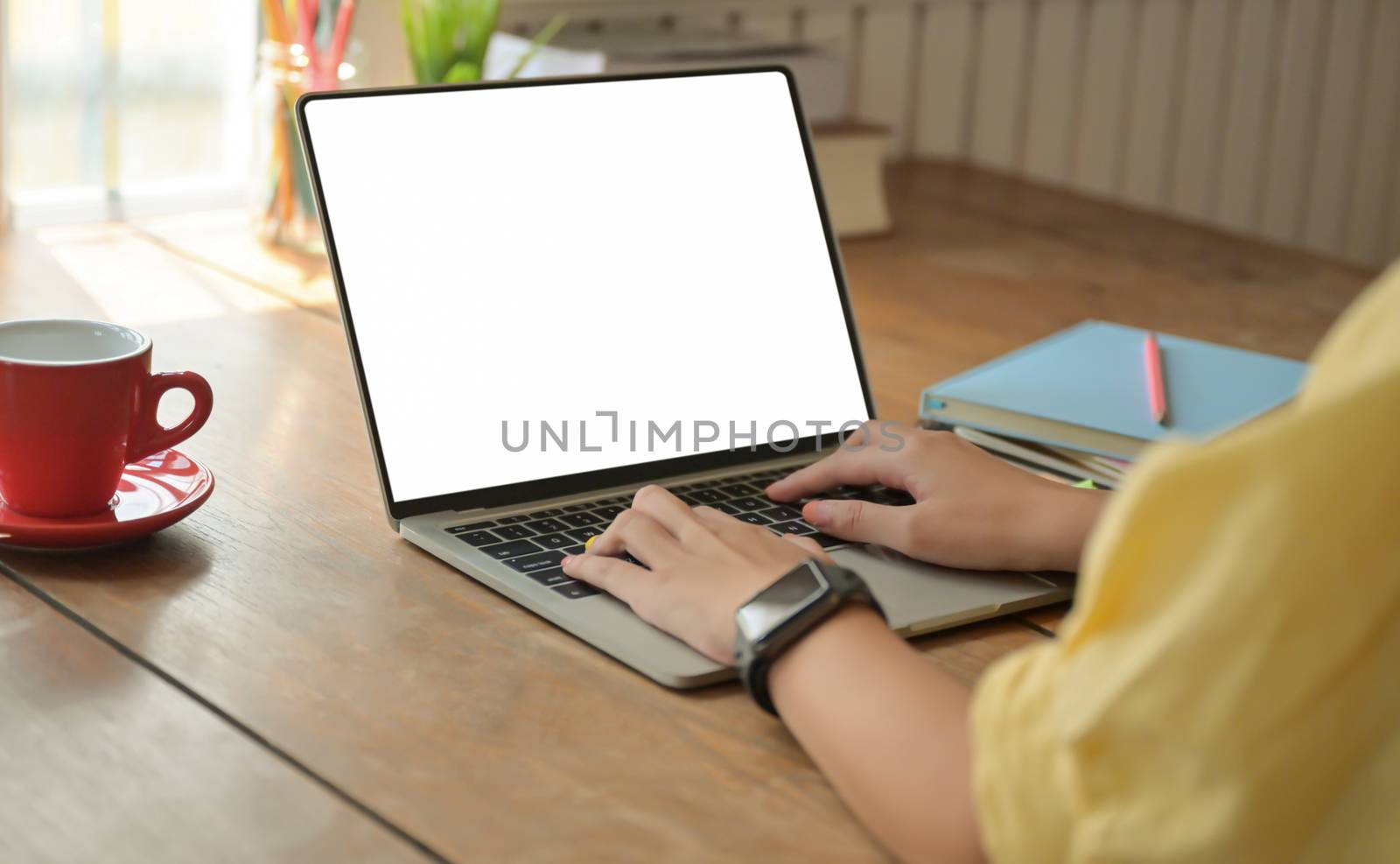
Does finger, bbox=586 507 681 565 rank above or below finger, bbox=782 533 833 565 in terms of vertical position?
above

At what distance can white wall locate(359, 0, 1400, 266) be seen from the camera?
94.0 inches

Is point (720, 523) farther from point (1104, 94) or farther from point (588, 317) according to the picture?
point (1104, 94)

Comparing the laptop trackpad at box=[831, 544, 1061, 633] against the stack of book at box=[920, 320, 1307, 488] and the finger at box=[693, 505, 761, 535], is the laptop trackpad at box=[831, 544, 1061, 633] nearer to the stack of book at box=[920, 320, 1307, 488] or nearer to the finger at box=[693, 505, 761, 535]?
the finger at box=[693, 505, 761, 535]

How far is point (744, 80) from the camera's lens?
3.19 ft

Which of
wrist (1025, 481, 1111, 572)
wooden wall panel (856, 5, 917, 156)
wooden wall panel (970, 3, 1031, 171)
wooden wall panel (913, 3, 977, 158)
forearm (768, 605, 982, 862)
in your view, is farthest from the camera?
wooden wall panel (970, 3, 1031, 171)

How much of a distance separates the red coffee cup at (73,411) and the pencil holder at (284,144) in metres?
0.63

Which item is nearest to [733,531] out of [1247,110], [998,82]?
[998,82]

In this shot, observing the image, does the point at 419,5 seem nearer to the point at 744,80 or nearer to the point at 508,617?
the point at 744,80

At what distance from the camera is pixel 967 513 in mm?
783

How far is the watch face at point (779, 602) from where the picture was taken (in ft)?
2.04

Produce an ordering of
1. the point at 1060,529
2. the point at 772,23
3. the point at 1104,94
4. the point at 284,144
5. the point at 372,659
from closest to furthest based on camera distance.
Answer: the point at 372,659
the point at 1060,529
the point at 284,144
the point at 772,23
the point at 1104,94

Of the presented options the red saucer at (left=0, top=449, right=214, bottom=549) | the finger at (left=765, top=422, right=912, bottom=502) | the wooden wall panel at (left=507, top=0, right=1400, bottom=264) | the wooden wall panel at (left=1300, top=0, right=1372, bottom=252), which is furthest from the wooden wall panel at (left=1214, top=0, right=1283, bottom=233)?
the red saucer at (left=0, top=449, right=214, bottom=549)

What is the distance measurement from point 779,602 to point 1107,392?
0.47 meters

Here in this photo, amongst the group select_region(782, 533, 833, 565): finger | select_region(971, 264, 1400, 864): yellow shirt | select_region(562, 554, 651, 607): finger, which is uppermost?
select_region(971, 264, 1400, 864): yellow shirt
